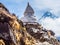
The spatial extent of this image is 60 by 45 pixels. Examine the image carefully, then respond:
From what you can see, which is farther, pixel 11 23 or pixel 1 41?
pixel 11 23

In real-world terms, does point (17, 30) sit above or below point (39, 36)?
above

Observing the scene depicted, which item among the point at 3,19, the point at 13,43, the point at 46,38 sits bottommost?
the point at 46,38

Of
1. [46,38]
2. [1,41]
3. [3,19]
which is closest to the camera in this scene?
[1,41]

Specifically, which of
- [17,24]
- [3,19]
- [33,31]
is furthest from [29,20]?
[3,19]

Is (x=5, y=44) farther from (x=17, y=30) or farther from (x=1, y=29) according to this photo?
(x=17, y=30)

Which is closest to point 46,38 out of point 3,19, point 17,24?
point 17,24

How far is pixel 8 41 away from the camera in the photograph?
4938 cm

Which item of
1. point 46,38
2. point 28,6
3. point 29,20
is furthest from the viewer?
point 28,6

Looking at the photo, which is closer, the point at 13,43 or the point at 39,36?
the point at 13,43

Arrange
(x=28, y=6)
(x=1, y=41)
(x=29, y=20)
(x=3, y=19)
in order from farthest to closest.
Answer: (x=28, y=6), (x=29, y=20), (x=3, y=19), (x=1, y=41)

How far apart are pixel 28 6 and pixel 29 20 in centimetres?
995

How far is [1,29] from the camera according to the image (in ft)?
163

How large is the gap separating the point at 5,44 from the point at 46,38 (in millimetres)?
27504

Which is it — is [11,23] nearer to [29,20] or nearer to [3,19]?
[3,19]
